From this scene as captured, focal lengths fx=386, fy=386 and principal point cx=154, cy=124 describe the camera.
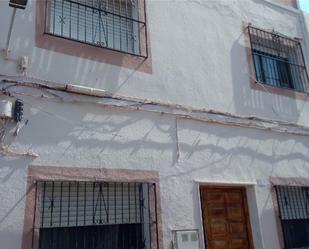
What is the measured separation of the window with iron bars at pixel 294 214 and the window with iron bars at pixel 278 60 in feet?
6.73

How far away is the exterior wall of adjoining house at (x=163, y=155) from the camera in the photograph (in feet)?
14.3

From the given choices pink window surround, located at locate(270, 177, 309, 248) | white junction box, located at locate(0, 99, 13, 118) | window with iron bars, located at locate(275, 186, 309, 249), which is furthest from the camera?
window with iron bars, located at locate(275, 186, 309, 249)

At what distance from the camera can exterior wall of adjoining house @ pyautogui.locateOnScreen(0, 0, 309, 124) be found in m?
4.90

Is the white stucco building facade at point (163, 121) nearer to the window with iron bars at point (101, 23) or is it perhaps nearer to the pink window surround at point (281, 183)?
the pink window surround at point (281, 183)

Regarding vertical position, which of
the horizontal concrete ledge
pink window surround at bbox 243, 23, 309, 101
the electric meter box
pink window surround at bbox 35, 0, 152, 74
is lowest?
the horizontal concrete ledge

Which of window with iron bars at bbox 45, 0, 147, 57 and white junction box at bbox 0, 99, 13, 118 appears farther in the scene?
window with iron bars at bbox 45, 0, 147, 57

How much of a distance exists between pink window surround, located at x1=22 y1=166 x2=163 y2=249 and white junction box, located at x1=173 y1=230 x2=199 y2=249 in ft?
0.76

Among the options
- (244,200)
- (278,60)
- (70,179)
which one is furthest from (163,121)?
(278,60)

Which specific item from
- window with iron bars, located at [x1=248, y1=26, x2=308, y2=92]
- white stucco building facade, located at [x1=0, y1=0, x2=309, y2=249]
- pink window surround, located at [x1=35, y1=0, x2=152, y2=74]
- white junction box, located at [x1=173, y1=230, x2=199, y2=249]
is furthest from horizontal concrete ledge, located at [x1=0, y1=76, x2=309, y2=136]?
white junction box, located at [x1=173, y1=230, x2=199, y2=249]

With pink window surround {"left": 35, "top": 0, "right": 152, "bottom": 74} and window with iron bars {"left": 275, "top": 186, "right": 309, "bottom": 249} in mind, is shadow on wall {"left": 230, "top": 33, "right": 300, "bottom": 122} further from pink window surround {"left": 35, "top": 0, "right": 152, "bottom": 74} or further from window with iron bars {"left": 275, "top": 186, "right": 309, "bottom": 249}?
pink window surround {"left": 35, "top": 0, "right": 152, "bottom": 74}

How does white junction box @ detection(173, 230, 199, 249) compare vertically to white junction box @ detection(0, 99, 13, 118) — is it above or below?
below

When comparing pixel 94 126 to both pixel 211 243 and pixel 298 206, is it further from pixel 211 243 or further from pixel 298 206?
pixel 298 206

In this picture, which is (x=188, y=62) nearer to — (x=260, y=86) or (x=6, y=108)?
(x=260, y=86)

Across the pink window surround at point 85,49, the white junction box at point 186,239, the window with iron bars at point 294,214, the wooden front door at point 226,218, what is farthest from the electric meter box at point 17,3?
the window with iron bars at point 294,214
